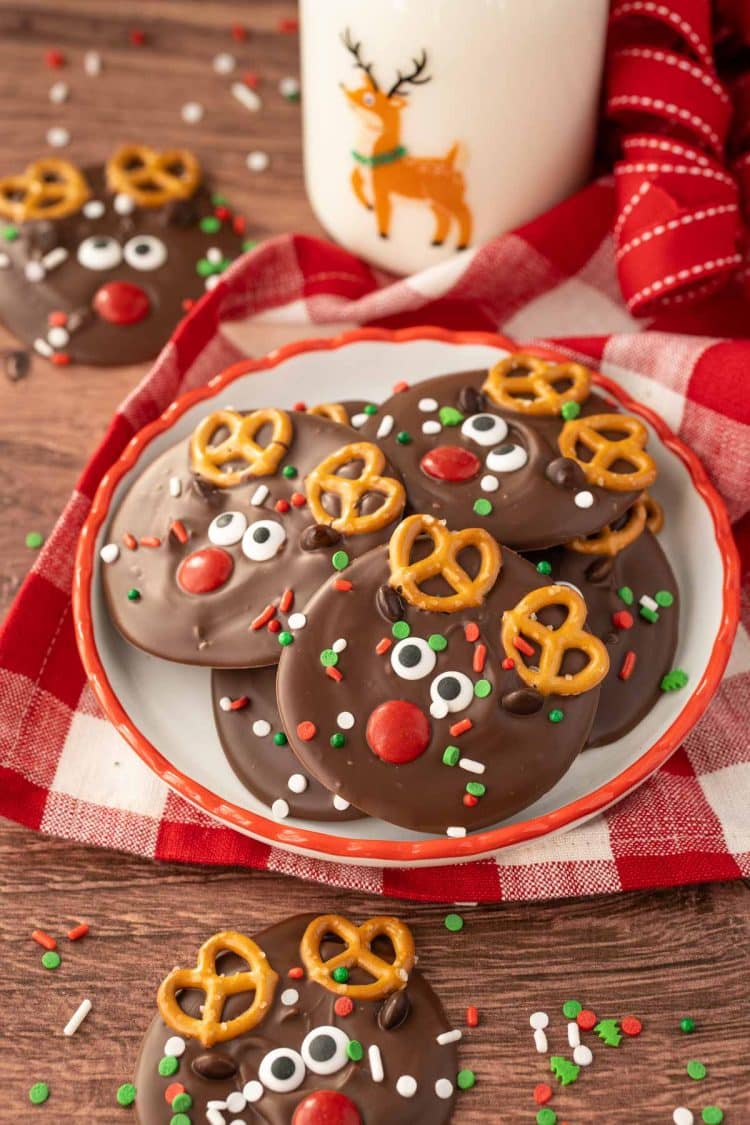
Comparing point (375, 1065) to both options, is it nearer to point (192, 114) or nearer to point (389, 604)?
point (389, 604)

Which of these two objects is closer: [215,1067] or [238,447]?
[215,1067]

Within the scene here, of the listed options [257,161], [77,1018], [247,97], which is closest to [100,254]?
[257,161]

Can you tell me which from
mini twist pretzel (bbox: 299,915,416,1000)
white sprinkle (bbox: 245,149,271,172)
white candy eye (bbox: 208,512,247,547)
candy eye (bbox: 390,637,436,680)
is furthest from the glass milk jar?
mini twist pretzel (bbox: 299,915,416,1000)

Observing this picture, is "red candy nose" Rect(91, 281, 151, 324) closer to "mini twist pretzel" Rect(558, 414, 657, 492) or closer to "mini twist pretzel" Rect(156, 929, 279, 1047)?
"mini twist pretzel" Rect(558, 414, 657, 492)

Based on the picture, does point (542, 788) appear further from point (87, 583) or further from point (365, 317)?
point (365, 317)

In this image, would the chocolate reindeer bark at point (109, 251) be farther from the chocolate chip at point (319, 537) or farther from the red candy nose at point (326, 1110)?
the red candy nose at point (326, 1110)

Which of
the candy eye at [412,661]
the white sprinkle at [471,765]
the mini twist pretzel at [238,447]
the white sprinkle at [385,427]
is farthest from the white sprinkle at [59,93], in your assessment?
the white sprinkle at [471,765]
